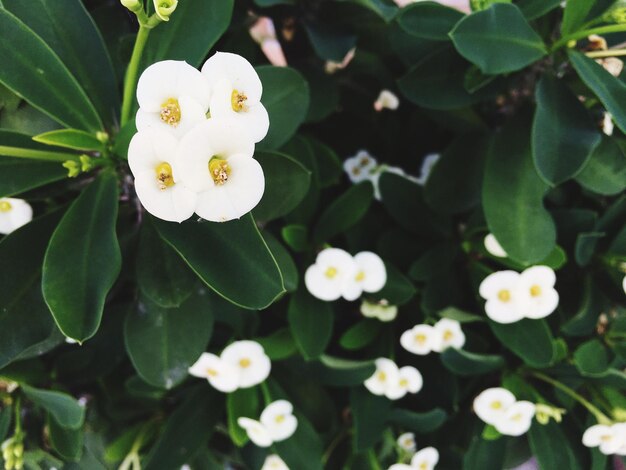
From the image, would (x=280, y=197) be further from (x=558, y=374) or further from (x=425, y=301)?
(x=558, y=374)

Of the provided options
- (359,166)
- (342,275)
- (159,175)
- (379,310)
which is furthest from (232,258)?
(359,166)

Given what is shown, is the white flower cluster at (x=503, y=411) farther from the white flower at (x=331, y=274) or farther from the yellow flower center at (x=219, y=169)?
the yellow flower center at (x=219, y=169)

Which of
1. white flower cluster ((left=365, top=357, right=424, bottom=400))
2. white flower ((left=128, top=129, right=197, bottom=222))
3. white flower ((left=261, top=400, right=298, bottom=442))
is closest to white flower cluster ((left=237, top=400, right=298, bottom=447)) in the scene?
white flower ((left=261, top=400, right=298, bottom=442))

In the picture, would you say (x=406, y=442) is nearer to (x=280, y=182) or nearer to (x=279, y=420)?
(x=279, y=420)

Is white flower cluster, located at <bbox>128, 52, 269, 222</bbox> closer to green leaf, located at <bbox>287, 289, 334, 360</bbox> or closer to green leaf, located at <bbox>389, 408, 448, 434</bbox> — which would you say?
green leaf, located at <bbox>287, 289, 334, 360</bbox>

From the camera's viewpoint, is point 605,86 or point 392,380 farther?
point 392,380

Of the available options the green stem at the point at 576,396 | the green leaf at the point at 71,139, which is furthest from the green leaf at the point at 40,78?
the green stem at the point at 576,396

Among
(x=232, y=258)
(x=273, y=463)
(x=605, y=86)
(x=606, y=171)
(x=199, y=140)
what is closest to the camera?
(x=199, y=140)
